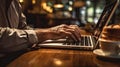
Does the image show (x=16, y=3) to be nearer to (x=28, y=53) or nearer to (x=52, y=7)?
(x=28, y=53)

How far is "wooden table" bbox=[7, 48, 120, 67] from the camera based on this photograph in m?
0.87

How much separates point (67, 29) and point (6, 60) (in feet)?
1.66

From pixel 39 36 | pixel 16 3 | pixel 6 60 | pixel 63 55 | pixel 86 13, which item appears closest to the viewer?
pixel 6 60

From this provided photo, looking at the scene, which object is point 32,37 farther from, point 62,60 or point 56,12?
point 56,12

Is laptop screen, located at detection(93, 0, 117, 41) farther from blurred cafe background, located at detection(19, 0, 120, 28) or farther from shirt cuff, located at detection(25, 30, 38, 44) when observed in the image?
blurred cafe background, located at detection(19, 0, 120, 28)

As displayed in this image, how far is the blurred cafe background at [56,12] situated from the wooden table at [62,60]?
446 centimetres

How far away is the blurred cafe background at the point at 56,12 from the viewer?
28.7 ft

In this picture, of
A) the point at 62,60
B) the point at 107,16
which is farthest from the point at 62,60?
the point at 107,16

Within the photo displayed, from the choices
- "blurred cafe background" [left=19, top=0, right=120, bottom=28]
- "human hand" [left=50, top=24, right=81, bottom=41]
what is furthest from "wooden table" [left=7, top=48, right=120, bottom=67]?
"blurred cafe background" [left=19, top=0, right=120, bottom=28]

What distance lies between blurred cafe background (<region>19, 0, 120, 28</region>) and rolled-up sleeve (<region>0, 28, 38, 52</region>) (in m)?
4.35

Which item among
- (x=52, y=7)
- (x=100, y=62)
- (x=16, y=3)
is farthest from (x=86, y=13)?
(x=100, y=62)

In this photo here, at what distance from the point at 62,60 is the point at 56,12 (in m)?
11.2

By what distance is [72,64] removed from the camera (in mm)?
877

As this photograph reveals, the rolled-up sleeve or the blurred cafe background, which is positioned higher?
the rolled-up sleeve
